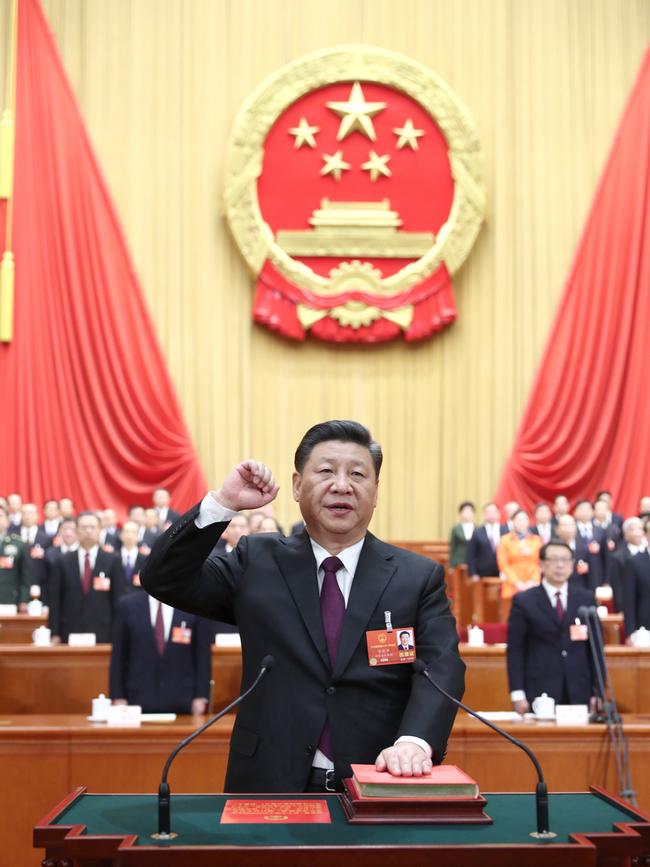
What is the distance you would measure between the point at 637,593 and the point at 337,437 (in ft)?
19.2

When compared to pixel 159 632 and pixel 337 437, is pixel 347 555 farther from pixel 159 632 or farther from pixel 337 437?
pixel 159 632

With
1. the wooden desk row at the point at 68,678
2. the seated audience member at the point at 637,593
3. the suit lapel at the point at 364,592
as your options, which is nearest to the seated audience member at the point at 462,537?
the seated audience member at the point at 637,593

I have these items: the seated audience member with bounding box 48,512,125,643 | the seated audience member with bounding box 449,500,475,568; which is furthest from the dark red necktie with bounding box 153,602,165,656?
the seated audience member with bounding box 449,500,475,568

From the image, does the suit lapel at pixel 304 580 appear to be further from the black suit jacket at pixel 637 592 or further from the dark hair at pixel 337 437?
the black suit jacket at pixel 637 592

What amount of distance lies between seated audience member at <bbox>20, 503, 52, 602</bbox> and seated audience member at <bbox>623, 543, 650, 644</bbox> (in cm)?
457

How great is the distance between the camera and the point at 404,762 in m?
1.88

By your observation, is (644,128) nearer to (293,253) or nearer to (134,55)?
(293,253)

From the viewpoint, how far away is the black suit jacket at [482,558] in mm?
10156

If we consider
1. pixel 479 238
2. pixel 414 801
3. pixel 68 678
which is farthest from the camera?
pixel 479 238

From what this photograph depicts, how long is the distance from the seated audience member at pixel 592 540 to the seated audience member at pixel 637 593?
1.78 meters

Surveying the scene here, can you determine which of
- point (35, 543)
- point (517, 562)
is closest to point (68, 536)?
point (35, 543)

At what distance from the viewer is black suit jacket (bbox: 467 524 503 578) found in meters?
10.2

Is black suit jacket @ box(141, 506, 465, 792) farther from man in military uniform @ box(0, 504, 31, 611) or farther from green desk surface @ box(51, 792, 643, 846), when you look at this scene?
man in military uniform @ box(0, 504, 31, 611)

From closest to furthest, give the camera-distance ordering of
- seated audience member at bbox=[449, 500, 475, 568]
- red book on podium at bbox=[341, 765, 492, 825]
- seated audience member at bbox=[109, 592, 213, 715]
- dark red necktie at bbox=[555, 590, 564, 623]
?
red book on podium at bbox=[341, 765, 492, 825], seated audience member at bbox=[109, 592, 213, 715], dark red necktie at bbox=[555, 590, 564, 623], seated audience member at bbox=[449, 500, 475, 568]
